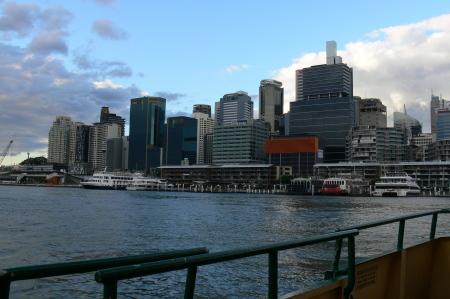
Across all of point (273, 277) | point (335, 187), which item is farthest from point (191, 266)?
point (335, 187)

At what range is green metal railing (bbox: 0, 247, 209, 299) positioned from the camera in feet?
8.46

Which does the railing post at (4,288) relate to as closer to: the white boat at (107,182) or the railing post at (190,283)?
the railing post at (190,283)

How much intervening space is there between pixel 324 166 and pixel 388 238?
171859 millimetres

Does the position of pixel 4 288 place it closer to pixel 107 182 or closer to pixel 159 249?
pixel 159 249

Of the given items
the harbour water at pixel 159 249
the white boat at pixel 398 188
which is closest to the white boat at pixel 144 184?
the white boat at pixel 398 188

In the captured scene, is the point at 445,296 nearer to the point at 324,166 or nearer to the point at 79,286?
the point at 79,286

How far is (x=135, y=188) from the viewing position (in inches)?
6939

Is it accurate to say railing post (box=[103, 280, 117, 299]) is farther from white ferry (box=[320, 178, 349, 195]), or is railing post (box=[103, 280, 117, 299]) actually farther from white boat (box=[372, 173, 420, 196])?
white ferry (box=[320, 178, 349, 195])

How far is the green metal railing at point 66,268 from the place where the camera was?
102 inches

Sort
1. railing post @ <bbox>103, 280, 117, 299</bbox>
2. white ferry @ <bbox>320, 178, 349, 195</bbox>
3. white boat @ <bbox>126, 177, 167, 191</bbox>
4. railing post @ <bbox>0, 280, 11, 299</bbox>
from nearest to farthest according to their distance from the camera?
railing post @ <bbox>0, 280, 11, 299</bbox> → railing post @ <bbox>103, 280, 117, 299</bbox> → white ferry @ <bbox>320, 178, 349, 195</bbox> → white boat @ <bbox>126, 177, 167, 191</bbox>

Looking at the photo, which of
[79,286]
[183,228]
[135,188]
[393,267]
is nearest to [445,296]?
[393,267]

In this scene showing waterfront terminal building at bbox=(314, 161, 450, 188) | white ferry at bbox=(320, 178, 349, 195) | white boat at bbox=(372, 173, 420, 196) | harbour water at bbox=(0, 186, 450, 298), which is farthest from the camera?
waterfront terminal building at bbox=(314, 161, 450, 188)

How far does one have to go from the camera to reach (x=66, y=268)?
9.37 ft

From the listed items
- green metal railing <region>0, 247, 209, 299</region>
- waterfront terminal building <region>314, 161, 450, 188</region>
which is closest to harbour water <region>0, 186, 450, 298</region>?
green metal railing <region>0, 247, 209, 299</region>
